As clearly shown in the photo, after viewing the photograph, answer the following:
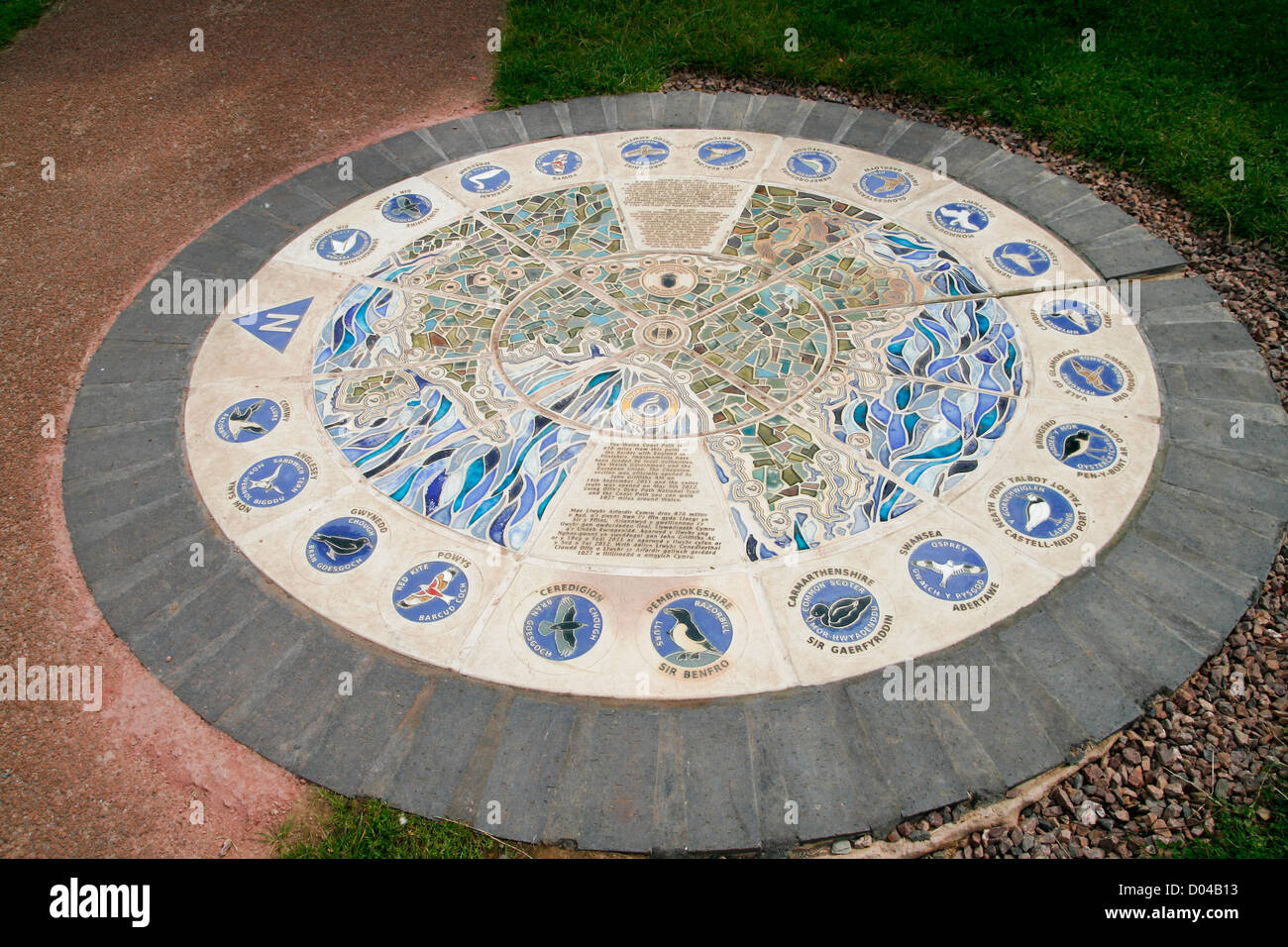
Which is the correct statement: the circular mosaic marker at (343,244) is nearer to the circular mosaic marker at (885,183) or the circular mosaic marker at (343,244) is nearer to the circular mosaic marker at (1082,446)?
the circular mosaic marker at (885,183)

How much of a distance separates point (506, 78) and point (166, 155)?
3.59 m

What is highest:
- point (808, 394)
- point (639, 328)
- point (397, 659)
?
point (639, 328)

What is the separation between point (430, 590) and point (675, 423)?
2049 mm

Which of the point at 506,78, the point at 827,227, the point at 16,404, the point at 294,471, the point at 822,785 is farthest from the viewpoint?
the point at 506,78

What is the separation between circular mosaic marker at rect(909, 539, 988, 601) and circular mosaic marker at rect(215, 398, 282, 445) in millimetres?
4522

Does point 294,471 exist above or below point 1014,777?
above

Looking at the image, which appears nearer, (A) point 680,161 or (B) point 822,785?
(B) point 822,785

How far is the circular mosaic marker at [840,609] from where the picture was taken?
5.35m

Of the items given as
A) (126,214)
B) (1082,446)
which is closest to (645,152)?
(126,214)

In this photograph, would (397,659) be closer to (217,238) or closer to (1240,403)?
(217,238)

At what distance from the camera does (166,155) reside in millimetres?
9406

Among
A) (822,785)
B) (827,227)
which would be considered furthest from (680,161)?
(822,785)

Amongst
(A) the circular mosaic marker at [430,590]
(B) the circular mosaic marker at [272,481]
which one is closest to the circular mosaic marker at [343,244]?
(B) the circular mosaic marker at [272,481]

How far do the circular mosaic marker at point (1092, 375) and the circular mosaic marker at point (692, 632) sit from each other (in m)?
3.26
